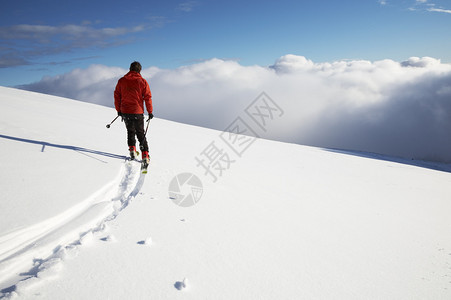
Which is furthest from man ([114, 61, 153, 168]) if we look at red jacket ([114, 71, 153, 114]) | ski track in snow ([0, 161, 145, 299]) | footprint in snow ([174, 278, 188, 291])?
footprint in snow ([174, 278, 188, 291])

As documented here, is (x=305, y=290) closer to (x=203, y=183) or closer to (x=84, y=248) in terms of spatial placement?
(x=84, y=248)

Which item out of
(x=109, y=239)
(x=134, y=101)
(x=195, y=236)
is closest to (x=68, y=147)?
(x=134, y=101)

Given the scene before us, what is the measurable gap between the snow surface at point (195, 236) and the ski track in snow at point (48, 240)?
11 millimetres

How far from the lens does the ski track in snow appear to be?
1.83m

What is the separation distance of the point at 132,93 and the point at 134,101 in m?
0.19

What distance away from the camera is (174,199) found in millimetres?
3629

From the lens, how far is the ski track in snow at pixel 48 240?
1833 mm

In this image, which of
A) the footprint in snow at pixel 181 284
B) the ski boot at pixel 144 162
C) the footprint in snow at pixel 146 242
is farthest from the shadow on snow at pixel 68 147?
the footprint in snow at pixel 181 284

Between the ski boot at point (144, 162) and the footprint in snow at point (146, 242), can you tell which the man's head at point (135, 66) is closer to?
the ski boot at point (144, 162)

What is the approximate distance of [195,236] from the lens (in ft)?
8.77

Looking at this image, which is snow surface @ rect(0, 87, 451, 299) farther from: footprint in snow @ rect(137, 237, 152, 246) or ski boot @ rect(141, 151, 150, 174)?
ski boot @ rect(141, 151, 150, 174)

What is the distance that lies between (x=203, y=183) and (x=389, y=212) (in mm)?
3647

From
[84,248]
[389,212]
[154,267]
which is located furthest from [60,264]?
[389,212]

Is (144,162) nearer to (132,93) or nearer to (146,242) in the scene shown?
(132,93)
